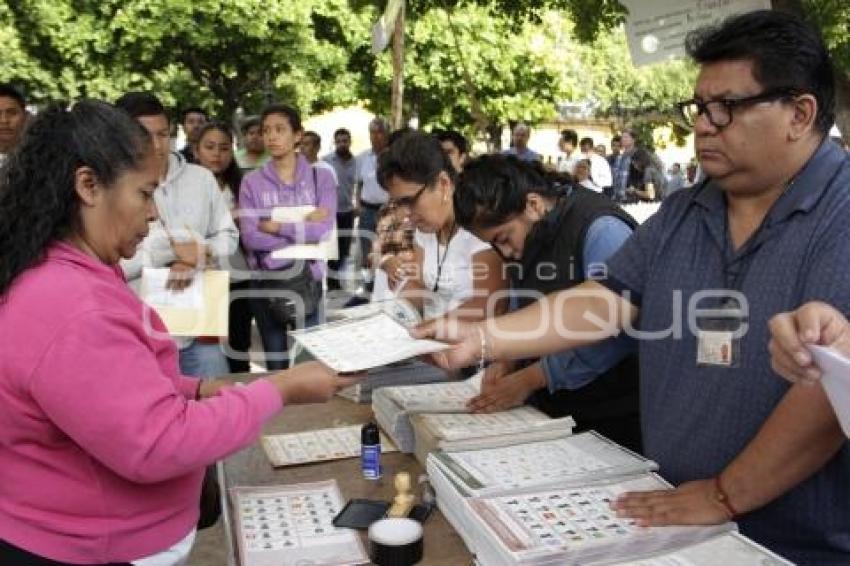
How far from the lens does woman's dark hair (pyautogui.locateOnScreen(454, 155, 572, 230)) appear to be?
Result: 2352 millimetres

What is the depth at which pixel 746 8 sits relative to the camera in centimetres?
354

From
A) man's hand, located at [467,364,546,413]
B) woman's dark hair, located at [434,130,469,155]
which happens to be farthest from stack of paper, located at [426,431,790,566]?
woman's dark hair, located at [434,130,469,155]

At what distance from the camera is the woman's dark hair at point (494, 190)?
2352mm

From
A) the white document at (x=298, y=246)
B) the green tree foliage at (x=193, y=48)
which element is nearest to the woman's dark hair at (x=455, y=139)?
the white document at (x=298, y=246)

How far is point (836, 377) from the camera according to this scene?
1.12 m

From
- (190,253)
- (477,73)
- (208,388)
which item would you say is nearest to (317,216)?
(190,253)

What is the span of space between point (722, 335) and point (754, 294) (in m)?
0.10

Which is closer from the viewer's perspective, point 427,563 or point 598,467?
point 427,563

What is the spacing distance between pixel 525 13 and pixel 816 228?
488 centimetres

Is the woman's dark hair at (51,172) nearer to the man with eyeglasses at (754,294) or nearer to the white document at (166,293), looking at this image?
the man with eyeglasses at (754,294)

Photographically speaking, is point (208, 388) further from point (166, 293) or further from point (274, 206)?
point (274, 206)

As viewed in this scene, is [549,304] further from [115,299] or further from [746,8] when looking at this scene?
[746,8]

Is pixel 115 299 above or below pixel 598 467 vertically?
above

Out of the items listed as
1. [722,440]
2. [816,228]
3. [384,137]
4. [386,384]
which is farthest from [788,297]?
[384,137]
